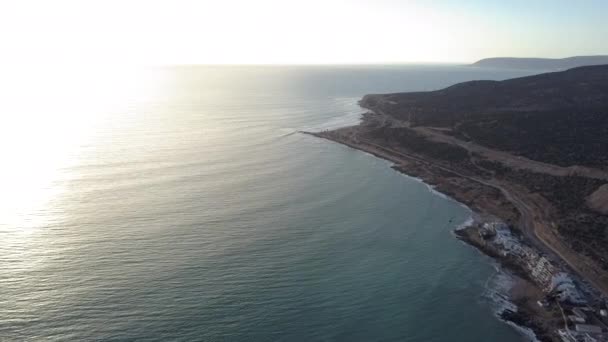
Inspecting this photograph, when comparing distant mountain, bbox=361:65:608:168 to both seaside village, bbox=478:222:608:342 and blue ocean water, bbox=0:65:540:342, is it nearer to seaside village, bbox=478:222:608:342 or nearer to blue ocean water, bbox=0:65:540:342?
blue ocean water, bbox=0:65:540:342

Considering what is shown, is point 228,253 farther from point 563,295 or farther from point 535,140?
point 535,140

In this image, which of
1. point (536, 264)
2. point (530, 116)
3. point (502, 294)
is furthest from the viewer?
point (530, 116)

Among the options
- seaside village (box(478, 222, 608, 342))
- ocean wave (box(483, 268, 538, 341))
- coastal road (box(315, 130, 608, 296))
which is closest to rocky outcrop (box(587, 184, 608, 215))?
coastal road (box(315, 130, 608, 296))

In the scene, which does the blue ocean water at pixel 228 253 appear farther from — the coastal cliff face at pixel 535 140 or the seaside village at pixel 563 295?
the coastal cliff face at pixel 535 140

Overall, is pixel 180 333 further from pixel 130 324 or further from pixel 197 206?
pixel 197 206

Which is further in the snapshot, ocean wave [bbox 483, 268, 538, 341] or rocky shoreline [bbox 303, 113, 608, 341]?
rocky shoreline [bbox 303, 113, 608, 341]

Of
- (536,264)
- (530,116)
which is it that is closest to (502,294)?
(536,264)

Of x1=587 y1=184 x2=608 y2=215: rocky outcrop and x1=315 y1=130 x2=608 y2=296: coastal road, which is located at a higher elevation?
x1=587 y1=184 x2=608 y2=215: rocky outcrop
